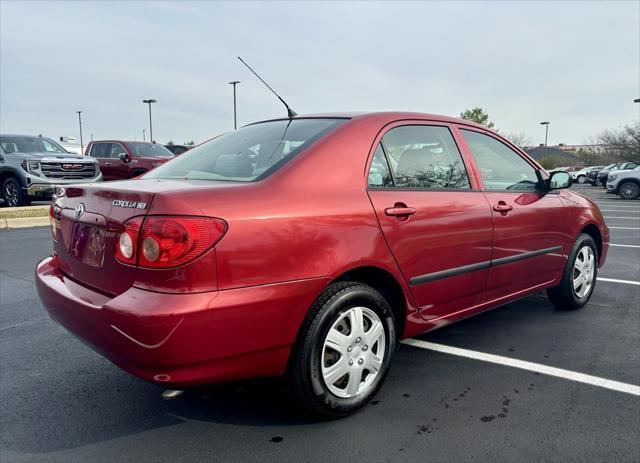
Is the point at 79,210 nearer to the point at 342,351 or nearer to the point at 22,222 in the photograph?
the point at 342,351

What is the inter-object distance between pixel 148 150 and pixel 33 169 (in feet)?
14.3

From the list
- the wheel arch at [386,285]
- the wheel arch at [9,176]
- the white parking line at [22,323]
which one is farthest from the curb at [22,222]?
the wheel arch at [386,285]

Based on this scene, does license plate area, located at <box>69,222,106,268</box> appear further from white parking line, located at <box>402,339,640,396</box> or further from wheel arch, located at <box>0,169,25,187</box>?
wheel arch, located at <box>0,169,25,187</box>

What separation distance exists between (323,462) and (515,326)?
2.38 metres

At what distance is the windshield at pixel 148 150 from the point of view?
15.4m

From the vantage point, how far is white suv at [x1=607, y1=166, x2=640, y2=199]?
20562mm

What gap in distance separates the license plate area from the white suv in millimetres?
22918

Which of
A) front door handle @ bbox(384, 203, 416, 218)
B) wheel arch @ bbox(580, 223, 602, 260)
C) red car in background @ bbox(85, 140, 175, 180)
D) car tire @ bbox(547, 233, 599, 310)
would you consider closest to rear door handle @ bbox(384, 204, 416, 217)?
front door handle @ bbox(384, 203, 416, 218)

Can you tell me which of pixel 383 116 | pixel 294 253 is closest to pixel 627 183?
pixel 383 116

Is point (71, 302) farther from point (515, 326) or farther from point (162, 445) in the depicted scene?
point (515, 326)

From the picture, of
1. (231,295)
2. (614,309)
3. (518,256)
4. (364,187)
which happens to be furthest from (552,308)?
(231,295)

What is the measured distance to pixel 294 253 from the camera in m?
2.22

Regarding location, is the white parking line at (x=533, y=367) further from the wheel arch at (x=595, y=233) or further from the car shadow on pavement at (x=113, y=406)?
the wheel arch at (x=595, y=233)

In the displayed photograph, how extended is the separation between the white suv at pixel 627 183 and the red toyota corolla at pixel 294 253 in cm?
2055
